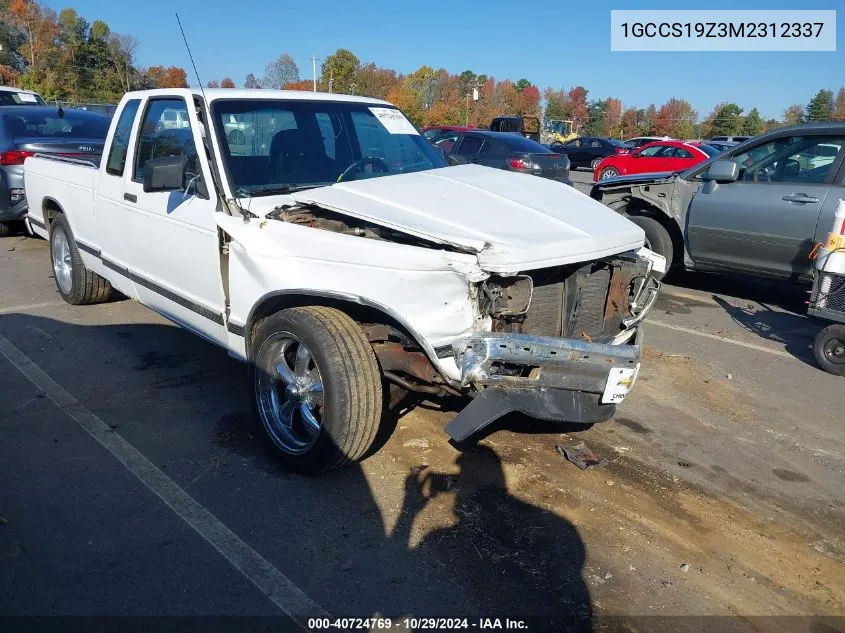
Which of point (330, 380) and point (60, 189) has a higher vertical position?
point (60, 189)

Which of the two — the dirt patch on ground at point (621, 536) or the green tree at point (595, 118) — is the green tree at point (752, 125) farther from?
the dirt patch on ground at point (621, 536)

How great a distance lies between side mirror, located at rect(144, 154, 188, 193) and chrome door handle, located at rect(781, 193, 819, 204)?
5.62 metres

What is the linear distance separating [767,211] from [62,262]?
6.84 m

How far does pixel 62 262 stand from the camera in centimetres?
643

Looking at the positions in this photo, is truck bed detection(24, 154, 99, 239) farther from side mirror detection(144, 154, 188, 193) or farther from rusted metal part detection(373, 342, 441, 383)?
rusted metal part detection(373, 342, 441, 383)

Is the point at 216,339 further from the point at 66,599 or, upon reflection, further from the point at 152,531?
the point at 66,599

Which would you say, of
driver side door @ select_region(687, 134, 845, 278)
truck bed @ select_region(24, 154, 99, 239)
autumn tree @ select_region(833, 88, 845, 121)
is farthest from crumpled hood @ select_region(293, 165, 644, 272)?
autumn tree @ select_region(833, 88, 845, 121)

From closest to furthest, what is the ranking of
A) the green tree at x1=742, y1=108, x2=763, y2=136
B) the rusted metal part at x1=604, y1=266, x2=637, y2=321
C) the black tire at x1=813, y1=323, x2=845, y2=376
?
1. the rusted metal part at x1=604, y1=266, x2=637, y2=321
2. the black tire at x1=813, y1=323, x2=845, y2=376
3. the green tree at x1=742, y1=108, x2=763, y2=136

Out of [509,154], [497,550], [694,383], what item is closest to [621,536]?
[497,550]

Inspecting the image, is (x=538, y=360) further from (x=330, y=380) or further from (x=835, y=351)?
(x=835, y=351)

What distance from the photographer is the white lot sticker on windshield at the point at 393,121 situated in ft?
16.0

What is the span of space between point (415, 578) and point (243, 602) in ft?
2.24

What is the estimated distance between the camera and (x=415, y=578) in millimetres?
2793

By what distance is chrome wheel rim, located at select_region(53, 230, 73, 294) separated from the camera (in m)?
6.29
